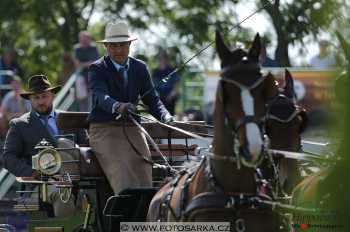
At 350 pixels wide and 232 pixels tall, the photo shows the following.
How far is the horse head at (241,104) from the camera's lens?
838 cm

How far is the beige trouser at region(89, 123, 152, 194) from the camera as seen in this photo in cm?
1082

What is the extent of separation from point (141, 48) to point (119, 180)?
11212 millimetres

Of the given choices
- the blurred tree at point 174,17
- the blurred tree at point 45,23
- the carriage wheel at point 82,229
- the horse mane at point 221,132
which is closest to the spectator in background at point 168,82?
the blurred tree at point 174,17

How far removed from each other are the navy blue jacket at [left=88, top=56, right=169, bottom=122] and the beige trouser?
130 mm

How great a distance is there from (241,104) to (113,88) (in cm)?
281

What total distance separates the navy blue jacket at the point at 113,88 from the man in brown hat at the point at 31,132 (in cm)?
98

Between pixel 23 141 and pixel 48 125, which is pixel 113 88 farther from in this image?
pixel 48 125

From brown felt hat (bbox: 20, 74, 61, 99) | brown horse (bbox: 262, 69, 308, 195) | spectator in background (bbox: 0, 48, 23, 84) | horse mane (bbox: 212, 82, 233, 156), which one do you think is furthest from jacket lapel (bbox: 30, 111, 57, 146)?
spectator in background (bbox: 0, 48, 23, 84)

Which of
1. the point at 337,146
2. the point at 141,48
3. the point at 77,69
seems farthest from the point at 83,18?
the point at 337,146

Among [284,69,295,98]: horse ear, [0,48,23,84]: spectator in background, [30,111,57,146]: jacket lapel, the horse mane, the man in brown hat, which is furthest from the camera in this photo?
[0,48,23,84]: spectator in background

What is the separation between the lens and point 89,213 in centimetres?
1136

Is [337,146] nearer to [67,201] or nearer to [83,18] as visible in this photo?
[67,201]

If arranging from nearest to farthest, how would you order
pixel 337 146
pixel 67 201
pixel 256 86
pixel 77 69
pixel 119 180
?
pixel 337 146, pixel 256 86, pixel 119 180, pixel 67 201, pixel 77 69

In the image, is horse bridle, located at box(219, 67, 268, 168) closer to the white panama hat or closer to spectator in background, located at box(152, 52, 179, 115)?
the white panama hat
